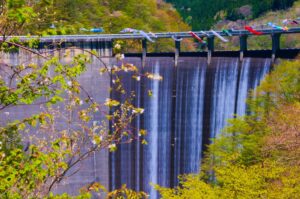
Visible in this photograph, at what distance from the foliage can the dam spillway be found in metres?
2.20

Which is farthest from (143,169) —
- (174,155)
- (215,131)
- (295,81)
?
(295,81)

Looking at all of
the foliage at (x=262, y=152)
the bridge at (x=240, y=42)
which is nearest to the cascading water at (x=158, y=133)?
the bridge at (x=240, y=42)

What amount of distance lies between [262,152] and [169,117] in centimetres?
710

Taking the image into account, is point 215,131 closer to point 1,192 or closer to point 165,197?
point 165,197

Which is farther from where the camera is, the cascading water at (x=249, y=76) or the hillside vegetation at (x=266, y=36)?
the hillside vegetation at (x=266, y=36)

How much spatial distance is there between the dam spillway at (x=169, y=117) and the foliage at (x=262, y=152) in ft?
7.21

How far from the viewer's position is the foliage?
43.2 ft

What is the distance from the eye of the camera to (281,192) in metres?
12.5

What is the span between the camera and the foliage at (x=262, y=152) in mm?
13180

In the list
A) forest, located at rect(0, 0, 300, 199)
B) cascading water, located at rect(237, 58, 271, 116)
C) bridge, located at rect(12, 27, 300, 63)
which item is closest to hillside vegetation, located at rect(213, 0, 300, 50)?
forest, located at rect(0, 0, 300, 199)

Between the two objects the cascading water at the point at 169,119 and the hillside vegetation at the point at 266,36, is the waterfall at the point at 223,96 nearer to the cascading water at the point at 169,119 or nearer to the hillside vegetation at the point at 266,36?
the cascading water at the point at 169,119

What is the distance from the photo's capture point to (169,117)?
21.9 m

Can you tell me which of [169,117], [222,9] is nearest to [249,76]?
[169,117]

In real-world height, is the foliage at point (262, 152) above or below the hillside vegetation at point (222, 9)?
below
